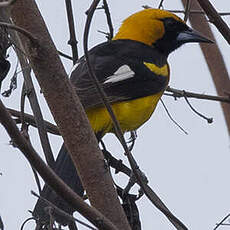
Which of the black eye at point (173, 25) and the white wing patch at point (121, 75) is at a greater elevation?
the black eye at point (173, 25)

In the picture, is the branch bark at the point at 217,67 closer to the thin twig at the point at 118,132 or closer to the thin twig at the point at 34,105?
the thin twig at the point at 118,132

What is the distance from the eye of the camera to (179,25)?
15.3 feet

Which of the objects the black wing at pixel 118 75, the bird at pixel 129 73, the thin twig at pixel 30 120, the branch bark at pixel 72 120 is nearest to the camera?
the branch bark at pixel 72 120

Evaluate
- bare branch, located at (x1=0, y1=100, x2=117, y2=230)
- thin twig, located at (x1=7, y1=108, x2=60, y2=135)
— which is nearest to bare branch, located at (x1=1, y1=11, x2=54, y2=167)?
thin twig, located at (x1=7, y1=108, x2=60, y2=135)

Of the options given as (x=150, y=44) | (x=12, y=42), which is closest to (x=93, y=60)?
(x=150, y=44)

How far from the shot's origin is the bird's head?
468cm

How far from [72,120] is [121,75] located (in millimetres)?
1667

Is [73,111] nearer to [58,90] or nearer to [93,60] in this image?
[58,90]

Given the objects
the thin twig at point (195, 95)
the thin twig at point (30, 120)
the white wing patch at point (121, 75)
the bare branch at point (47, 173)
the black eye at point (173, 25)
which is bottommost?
the bare branch at point (47, 173)

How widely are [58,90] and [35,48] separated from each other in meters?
0.16

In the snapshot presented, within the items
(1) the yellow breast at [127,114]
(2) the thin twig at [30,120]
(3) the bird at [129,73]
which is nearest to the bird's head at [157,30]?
(3) the bird at [129,73]

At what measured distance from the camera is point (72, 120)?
204cm

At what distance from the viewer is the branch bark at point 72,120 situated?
78.2 inches

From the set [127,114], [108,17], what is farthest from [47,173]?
[127,114]
